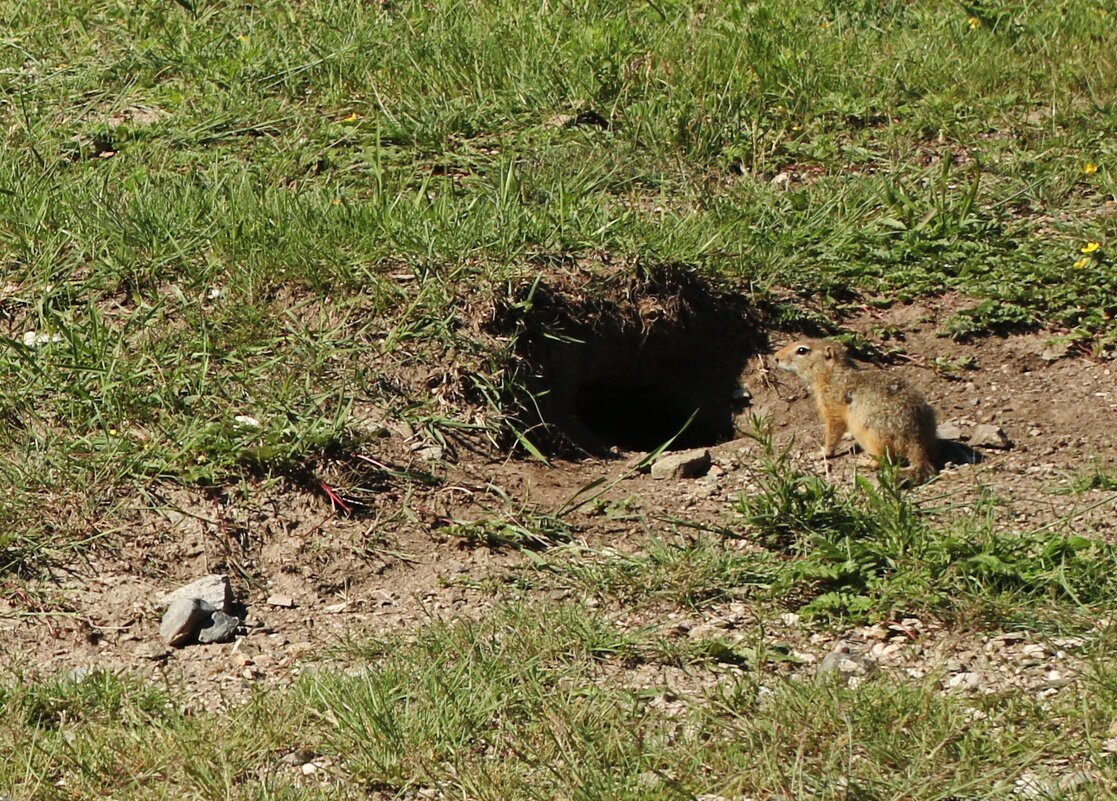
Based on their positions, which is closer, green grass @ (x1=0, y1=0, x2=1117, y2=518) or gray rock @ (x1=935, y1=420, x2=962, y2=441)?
green grass @ (x1=0, y1=0, x2=1117, y2=518)

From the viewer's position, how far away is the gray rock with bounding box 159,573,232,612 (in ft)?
16.6

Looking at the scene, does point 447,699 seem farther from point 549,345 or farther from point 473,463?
point 549,345

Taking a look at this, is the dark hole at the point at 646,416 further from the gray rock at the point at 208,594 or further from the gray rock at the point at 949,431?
the gray rock at the point at 208,594

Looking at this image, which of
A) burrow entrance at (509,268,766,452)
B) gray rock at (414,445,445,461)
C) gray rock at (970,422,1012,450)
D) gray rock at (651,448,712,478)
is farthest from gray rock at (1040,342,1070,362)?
gray rock at (414,445,445,461)

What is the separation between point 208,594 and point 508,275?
214cm

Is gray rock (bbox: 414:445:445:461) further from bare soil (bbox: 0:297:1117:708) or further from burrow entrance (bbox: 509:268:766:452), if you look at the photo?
burrow entrance (bbox: 509:268:766:452)

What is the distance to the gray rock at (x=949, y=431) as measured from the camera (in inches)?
250

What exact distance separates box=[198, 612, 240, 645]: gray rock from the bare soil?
1.9 inches

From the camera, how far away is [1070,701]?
419 centimetres

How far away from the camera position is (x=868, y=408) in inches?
241

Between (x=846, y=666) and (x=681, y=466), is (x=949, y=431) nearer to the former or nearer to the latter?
(x=681, y=466)

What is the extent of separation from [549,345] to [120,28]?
380 centimetres

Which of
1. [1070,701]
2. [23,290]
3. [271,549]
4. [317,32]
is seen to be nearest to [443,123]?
[317,32]

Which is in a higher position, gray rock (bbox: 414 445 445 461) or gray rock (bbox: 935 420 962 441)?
gray rock (bbox: 935 420 962 441)
